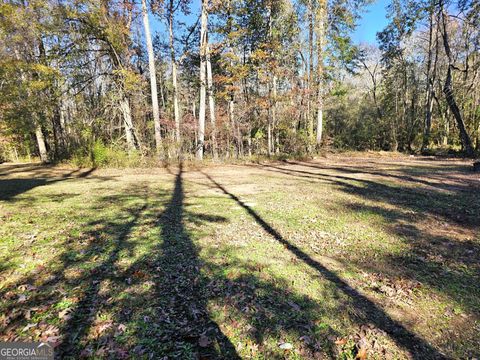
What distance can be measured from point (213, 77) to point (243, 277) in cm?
1562

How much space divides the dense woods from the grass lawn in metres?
8.25

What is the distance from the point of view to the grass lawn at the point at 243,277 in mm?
2117

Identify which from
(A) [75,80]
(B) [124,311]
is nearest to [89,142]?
(A) [75,80]

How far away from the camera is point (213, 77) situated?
16.6 metres

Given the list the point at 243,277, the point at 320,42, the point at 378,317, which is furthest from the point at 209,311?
the point at 320,42

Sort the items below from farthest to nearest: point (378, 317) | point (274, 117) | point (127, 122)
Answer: point (274, 117), point (127, 122), point (378, 317)

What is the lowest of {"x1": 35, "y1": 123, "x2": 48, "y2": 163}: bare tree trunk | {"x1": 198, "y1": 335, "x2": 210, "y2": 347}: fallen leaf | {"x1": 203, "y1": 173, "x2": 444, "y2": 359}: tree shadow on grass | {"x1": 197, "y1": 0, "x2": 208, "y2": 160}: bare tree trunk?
{"x1": 203, "y1": 173, "x2": 444, "y2": 359}: tree shadow on grass

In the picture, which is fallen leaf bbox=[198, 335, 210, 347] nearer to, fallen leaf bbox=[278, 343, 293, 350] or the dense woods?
fallen leaf bbox=[278, 343, 293, 350]

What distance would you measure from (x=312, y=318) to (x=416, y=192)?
571 centimetres

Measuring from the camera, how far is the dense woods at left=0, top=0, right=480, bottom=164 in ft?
37.4

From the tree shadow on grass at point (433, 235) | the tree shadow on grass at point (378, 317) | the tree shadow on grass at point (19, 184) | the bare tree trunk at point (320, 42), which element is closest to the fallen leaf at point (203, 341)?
the tree shadow on grass at point (378, 317)

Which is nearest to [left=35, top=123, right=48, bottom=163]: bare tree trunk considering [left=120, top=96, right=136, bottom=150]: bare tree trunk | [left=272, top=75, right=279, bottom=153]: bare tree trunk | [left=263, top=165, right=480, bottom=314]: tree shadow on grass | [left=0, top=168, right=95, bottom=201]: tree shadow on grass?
[left=120, top=96, right=136, bottom=150]: bare tree trunk

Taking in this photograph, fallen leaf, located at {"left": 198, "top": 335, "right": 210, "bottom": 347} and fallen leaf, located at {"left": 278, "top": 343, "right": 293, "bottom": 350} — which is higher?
fallen leaf, located at {"left": 198, "top": 335, "right": 210, "bottom": 347}

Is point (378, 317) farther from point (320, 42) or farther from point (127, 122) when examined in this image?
Answer: point (320, 42)
